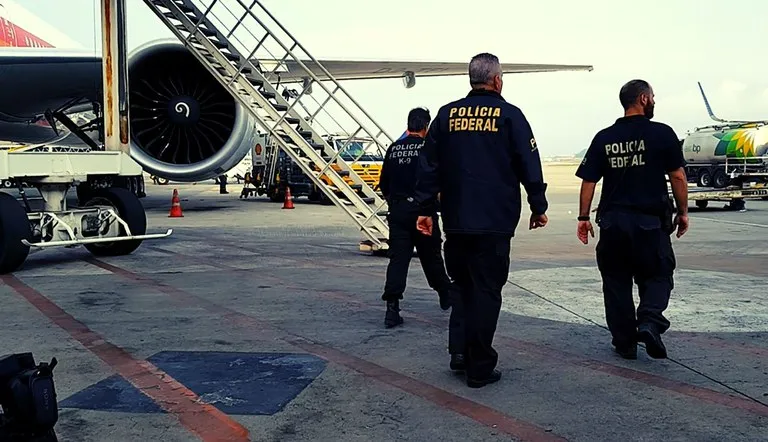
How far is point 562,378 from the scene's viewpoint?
4293 millimetres

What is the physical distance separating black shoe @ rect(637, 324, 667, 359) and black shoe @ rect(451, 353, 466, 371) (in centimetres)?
113

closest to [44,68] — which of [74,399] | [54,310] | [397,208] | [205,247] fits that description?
[205,247]

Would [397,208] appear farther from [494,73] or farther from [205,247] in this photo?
[205,247]

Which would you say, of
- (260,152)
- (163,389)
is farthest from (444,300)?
(260,152)

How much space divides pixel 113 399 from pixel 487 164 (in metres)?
2.35

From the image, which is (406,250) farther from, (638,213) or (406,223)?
(638,213)

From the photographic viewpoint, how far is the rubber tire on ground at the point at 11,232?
793cm

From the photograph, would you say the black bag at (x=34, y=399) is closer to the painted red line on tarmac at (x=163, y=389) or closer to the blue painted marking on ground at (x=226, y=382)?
the painted red line on tarmac at (x=163, y=389)

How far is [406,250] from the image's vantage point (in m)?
5.94

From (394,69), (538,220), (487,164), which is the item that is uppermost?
(394,69)

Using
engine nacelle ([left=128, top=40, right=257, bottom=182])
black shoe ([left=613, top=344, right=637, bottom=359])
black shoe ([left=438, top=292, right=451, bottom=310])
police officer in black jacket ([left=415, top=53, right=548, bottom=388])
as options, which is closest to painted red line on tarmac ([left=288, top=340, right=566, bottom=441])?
police officer in black jacket ([left=415, top=53, right=548, bottom=388])

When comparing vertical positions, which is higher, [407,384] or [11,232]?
[11,232]

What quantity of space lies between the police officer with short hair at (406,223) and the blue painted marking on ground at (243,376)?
132cm

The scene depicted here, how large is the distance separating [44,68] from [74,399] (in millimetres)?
11501
